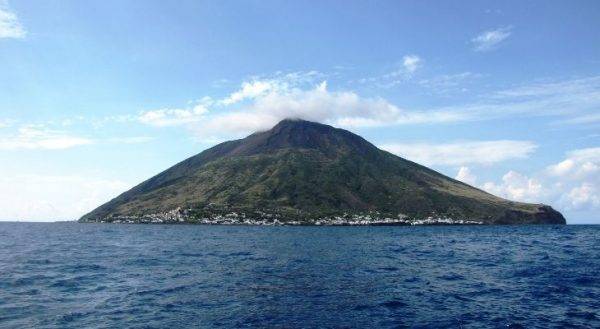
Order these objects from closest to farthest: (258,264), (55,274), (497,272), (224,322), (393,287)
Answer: (224,322), (393,287), (55,274), (497,272), (258,264)

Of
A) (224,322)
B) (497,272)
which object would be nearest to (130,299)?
(224,322)

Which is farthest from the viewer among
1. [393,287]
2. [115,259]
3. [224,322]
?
[115,259]

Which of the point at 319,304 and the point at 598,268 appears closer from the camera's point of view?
the point at 319,304

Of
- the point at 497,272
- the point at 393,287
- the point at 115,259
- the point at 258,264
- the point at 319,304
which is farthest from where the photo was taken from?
the point at 115,259

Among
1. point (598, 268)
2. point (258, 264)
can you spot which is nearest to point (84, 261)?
point (258, 264)

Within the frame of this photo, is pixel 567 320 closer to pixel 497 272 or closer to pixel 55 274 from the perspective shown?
pixel 497 272

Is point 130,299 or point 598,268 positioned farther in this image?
point 598,268

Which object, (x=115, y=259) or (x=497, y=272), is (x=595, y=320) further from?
(x=115, y=259)

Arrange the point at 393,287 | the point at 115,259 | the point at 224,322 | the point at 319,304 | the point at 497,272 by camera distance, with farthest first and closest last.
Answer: the point at 115,259
the point at 497,272
the point at 393,287
the point at 319,304
the point at 224,322
